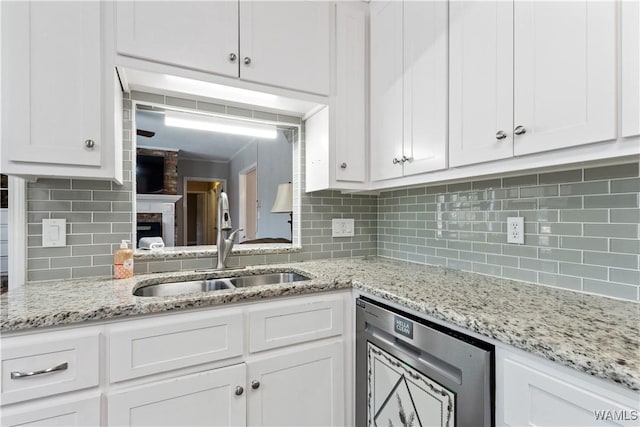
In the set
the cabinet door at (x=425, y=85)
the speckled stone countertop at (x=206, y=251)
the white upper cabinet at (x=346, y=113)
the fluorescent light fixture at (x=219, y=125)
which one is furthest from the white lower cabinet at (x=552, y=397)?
the fluorescent light fixture at (x=219, y=125)

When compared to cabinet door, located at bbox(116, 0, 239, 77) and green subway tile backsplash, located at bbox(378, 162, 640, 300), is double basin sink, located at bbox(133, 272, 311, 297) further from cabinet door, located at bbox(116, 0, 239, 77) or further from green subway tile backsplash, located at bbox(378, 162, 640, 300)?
cabinet door, located at bbox(116, 0, 239, 77)

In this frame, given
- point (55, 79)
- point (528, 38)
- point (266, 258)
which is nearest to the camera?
point (528, 38)

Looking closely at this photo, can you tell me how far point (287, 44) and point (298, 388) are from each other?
5.28 ft

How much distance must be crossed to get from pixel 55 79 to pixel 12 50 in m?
0.15

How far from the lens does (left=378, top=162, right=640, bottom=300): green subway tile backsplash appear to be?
42.6 inches

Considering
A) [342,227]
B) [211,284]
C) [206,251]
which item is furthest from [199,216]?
[342,227]

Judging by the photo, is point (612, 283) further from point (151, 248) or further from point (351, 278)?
point (151, 248)

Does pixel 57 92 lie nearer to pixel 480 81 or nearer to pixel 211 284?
pixel 211 284

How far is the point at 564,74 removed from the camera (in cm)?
96

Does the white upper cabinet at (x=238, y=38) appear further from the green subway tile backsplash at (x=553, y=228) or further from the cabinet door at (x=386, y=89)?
the green subway tile backsplash at (x=553, y=228)

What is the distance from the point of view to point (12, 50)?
113 cm

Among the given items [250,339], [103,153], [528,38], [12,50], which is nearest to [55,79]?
[12,50]

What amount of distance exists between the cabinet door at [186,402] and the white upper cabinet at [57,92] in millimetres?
838

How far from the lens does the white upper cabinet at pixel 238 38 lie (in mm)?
1316
